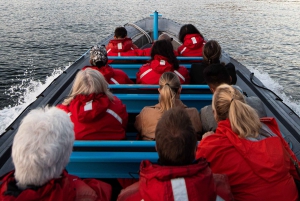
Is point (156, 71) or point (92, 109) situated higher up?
point (92, 109)

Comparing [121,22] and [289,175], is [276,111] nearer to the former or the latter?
[289,175]

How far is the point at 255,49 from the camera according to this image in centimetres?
1324

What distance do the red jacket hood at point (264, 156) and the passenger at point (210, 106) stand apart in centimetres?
84

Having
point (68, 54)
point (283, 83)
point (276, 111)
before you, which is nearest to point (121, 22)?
point (68, 54)

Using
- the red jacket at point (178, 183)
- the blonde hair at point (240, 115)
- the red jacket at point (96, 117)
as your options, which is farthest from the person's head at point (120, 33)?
the red jacket at point (178, 183)

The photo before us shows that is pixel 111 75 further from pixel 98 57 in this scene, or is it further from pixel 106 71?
pixel 98 57

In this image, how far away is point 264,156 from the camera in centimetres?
164

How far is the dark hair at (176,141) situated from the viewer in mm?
1384

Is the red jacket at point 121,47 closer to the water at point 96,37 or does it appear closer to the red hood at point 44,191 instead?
the water at point 96,37

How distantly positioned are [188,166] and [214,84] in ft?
5.31

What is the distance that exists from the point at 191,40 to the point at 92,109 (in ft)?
9.75

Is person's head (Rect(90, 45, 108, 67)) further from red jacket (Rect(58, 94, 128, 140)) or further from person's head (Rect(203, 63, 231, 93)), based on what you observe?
person's head (Rect(203, 63, 231, 93))

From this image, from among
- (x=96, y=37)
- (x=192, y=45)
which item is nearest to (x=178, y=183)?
(x=192, y=45)

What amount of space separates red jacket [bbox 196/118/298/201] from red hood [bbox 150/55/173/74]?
1.79 meters
